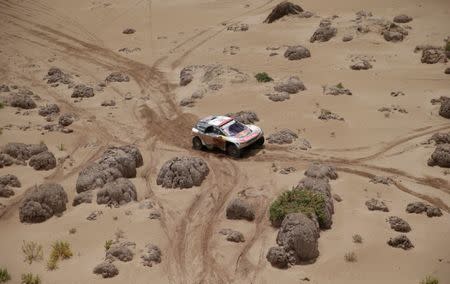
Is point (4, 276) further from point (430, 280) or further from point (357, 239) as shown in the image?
point (430, 280)

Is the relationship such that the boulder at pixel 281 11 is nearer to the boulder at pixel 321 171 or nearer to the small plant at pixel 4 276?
the boulder at pixel 321 171

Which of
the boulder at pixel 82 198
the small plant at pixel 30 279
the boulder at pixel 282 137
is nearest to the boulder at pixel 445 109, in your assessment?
the boulder at pixel 282 137

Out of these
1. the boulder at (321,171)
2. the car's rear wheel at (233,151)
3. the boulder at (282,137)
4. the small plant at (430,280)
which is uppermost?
the small plant at (430,280)

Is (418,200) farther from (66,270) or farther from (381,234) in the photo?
(66,270)

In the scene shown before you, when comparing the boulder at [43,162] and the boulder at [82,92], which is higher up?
the boulder at [43,162]

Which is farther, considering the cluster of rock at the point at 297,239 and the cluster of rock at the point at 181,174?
the cluster of rock at the point at 181,174

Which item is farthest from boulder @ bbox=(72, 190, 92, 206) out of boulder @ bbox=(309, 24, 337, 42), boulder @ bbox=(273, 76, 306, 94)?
boulder @ bbox=(309, 24, 337, 42)

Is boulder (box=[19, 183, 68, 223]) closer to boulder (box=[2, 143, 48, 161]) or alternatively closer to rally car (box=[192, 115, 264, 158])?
boulder (box=[2, 143, 48, 161])
